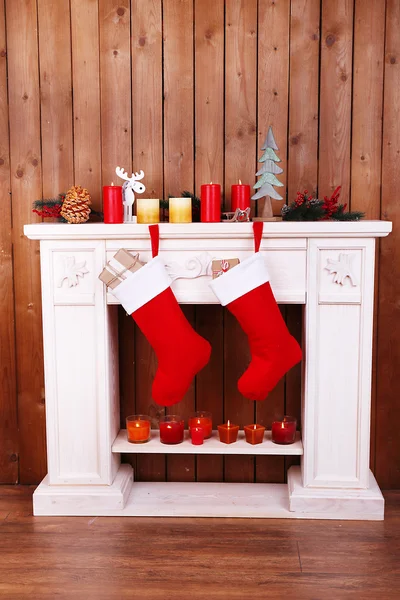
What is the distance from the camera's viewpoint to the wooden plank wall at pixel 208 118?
254cm

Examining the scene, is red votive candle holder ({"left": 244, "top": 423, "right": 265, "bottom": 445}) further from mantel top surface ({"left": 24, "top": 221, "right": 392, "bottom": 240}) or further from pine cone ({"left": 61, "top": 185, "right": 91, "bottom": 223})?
pine cone ({"left": 61, "top": 185, "right": 91, "bottom": 223})

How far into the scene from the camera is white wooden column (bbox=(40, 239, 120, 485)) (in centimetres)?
237

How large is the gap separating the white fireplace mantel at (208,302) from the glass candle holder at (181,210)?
0.08 metres

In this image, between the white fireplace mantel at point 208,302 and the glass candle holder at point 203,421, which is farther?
the glass candle holder at point 203,421

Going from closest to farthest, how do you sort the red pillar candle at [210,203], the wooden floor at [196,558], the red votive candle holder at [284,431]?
the wooden floor at [196,558] → the red pillar candle at [210,203] → the red votive candle holder at [284,431]

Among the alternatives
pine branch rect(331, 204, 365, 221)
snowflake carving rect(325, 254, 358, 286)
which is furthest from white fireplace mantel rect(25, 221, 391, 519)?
pine branch rect(331, 204, 365, 221)

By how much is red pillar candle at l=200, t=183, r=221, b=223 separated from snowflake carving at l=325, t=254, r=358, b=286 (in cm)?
42

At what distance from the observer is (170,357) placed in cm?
235

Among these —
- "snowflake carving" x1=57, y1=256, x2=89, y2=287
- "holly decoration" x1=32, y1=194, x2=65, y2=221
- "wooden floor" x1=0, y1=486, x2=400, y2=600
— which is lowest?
"wooden floor" x1=0, y1=486, x2=400, y2=600

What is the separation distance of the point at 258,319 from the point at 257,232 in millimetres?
294

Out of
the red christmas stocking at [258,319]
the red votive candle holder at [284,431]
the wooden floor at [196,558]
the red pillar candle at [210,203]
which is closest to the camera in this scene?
the wooden floor at [196,558]

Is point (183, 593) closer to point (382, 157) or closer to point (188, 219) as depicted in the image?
point (188, 219)

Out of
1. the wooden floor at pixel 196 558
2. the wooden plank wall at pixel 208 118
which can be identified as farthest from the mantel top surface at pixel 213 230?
the wooden floor at pixel 196 558

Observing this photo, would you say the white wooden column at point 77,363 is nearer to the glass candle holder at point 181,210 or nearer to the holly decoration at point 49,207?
the holly decoration at point 49,207
